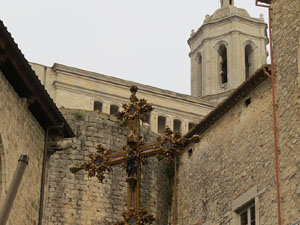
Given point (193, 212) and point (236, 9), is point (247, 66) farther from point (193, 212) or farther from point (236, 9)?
point (193, 212)

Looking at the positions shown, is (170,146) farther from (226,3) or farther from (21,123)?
(226,3)

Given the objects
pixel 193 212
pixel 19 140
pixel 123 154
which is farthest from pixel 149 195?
pixel 123 154

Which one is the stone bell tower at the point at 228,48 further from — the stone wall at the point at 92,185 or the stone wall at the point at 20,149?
the stone wall at the point at 20,149

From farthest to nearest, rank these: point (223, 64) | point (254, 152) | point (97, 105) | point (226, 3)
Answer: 1. point (226, 3)
2. point (223, 64)
3. point (97, 105)
4. point (254, 152)

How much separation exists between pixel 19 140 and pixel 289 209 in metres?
5.52

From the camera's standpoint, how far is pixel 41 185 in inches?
663

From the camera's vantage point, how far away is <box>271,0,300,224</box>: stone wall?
1677 cm

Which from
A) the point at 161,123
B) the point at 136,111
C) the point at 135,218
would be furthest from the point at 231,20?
the point at 135,218

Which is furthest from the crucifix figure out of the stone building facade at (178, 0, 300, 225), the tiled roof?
the stone building facade at (178, 0, 300, 225)

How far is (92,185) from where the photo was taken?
23.3 metres

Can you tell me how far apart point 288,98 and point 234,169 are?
9.67 ft

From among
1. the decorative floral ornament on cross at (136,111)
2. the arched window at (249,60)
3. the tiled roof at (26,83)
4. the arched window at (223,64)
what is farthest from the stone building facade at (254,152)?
the arched window at (249,60)

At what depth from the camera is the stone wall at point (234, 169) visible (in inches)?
723

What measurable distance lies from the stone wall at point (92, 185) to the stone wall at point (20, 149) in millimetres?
5649
